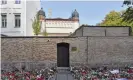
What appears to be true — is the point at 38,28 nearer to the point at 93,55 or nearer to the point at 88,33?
the point at 88,33

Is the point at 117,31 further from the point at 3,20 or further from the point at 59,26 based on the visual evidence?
the point at 59,26

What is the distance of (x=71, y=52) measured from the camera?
24.9 m

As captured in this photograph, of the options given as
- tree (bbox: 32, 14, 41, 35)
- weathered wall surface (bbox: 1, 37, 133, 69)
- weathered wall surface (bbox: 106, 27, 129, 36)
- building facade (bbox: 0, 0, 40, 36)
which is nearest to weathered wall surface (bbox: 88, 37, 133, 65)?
weathered wall surface (bbox: 1, 37, 133, 69)

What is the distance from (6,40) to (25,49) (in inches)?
62.0

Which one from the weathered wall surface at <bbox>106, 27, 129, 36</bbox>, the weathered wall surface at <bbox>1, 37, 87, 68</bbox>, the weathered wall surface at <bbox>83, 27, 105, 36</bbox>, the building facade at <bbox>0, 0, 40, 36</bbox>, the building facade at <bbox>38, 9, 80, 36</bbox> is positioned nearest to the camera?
the weathered wall surface at <bbox>1, 37, 87, 68</bbox>

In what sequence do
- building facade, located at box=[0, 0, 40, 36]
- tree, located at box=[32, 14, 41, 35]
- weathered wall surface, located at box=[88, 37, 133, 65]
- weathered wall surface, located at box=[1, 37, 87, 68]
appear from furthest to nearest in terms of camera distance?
tree, located at box=[32, 14, 41, 35] → building facade, located at box=[0, 0, 40, 36] → weathered wall surface, located at box=[88, 37, 133, 65] → weathered wall surface, located at box=[1, 37, 87, 68]

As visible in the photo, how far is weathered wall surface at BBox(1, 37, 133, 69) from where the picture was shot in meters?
24.8

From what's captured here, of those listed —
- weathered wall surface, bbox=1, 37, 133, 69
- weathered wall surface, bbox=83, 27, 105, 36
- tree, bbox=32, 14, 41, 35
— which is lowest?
weathered wall surface, bbox=1, 37, 133, 69

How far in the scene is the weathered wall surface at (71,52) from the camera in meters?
24.8

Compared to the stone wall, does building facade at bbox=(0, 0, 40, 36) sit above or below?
above

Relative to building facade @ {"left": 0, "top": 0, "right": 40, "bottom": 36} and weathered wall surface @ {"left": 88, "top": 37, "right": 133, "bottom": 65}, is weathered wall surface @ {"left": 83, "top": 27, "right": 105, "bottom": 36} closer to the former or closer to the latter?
weathered wall surface @ {"left": 88, "top": 37, "right": 133, "bottom": 65}

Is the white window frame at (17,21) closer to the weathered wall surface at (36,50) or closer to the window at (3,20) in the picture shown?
the window at (3,20)

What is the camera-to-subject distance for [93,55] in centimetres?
2505

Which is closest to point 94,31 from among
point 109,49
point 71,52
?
point 109,49
